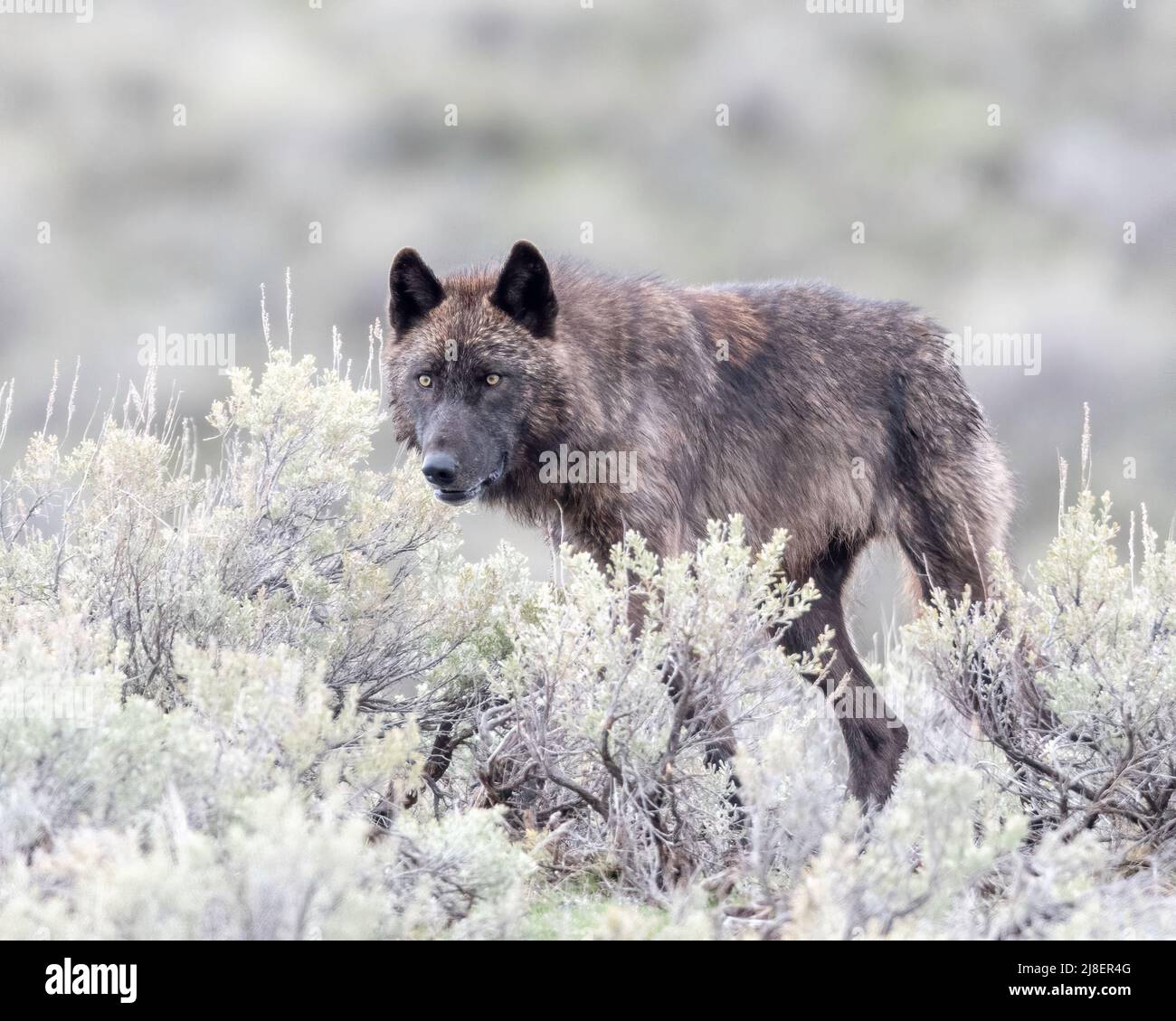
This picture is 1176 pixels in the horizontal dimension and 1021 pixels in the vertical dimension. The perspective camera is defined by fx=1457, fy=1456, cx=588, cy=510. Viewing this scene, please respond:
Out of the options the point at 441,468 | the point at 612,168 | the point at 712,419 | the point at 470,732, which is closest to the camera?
the point at 441,468

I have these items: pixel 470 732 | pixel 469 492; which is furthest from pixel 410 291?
pixel 470 732

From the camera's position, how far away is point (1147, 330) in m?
28.8

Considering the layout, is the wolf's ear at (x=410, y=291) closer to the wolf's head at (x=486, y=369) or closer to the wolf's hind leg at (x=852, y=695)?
the wolf's head at (x=486, y=369)

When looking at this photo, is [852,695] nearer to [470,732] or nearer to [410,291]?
[470,732]

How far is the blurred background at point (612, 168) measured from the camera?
28.3 m

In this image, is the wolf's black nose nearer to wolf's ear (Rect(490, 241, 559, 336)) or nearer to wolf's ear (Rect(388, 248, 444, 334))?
wolf's ear (Rect(490, 241, 559, 336))

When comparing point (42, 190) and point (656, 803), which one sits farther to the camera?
point (42, 190)

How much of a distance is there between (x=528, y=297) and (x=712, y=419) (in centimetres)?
105

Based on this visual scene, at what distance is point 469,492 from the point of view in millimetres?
6039

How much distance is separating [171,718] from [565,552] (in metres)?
1.72

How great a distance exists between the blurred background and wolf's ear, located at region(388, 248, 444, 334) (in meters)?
18.1
